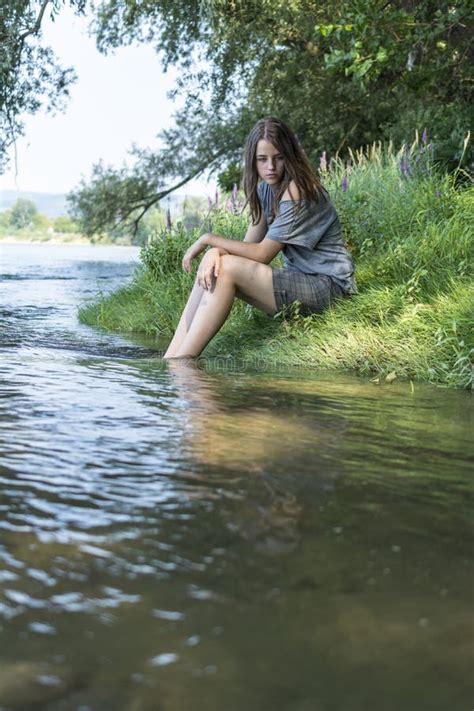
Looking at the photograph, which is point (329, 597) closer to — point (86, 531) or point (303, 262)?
point (86, 531)

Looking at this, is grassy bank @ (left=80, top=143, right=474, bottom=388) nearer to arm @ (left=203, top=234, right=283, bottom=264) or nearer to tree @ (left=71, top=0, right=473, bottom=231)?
arm @ (left=203, top=234, right=283, bottom=264)

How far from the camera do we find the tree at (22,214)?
120 m

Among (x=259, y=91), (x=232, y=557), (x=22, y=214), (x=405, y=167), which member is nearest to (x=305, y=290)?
(x=405, y=167)

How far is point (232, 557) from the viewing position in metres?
1.80

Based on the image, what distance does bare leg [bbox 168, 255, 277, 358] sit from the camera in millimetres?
4984

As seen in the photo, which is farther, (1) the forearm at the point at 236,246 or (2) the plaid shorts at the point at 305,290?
(2) the plaid shorts at the point at 305,290

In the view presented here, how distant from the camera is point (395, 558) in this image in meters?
1.81

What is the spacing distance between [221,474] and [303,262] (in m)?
3.02

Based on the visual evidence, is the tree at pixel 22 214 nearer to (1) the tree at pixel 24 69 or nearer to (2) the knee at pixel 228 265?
(1) the tree at pixel 24 69

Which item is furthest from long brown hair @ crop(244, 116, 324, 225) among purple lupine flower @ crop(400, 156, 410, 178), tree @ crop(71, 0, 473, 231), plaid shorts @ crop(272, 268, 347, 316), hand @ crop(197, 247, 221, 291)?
tree @ crop(71, 0, 473, 231)

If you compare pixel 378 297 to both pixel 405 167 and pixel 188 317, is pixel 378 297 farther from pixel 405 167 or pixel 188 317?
pixel 405 167

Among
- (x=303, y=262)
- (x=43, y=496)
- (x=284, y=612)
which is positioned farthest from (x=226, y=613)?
(x=303, y=262)

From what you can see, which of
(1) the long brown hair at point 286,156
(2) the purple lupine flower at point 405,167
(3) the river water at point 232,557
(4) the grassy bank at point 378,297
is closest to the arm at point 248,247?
(1) the long brown hair at point 286,156

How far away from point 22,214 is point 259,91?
11410 cm
